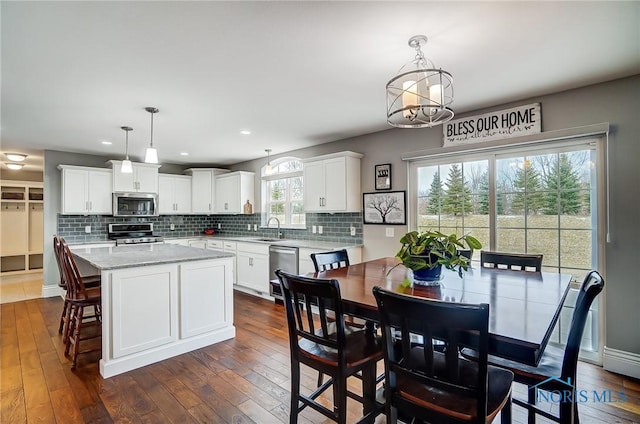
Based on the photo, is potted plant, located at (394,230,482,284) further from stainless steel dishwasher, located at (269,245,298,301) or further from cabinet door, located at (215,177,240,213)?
cabinet door, located at (215,177,240,213)

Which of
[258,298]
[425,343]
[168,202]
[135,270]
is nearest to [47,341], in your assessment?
[135,270]

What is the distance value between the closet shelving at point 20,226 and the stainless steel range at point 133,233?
2.73 meters

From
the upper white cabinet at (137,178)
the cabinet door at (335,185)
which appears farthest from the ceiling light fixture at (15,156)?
the cabinet door at (335,185)

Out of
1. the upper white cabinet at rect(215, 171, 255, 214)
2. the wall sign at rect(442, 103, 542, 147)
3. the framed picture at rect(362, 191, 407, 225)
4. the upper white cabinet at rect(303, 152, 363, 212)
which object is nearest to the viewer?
the wall sign at rect(442, 103, 542, 147)

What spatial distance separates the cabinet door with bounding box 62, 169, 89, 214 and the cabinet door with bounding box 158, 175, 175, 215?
1181 millimetres

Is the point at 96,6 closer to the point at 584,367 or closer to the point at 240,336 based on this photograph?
the point at 240,336

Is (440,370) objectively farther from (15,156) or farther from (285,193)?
(15,156)

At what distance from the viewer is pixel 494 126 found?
3.17 meters

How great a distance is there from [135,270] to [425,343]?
2.51m

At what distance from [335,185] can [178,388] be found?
292 cm

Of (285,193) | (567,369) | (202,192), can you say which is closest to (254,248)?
(285,193)

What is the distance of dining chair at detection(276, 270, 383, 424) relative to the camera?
1.52m

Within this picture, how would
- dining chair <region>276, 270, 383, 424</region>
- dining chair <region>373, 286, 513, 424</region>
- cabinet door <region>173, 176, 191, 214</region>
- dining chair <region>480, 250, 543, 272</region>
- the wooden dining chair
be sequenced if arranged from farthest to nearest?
1. cabinet door <region>173, 176, 191, 214</region>
2. the wooden dining chair
3. dining chair <region>480, 250, 543, 272</region>
4. dining chair <region>276, 270, 383, 424</region>
5. dining chair <region>373, 286, 513, 424</region>

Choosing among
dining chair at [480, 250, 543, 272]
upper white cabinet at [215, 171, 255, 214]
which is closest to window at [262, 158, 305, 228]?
upper white cabinet at [215, 171, 255, 214]
